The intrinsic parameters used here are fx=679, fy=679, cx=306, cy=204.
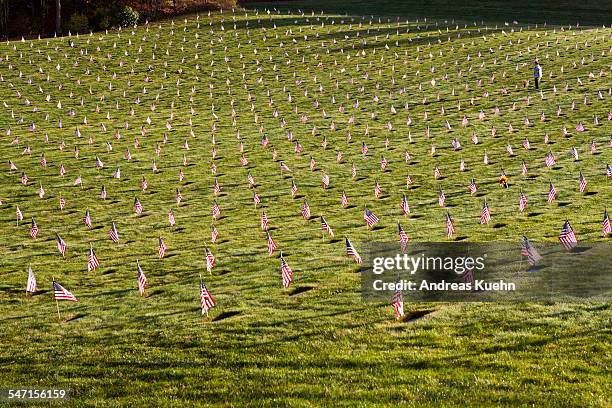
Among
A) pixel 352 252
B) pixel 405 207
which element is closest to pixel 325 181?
pixel 405 207

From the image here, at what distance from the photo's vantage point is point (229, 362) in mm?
17797

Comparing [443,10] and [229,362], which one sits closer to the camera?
[229,362]

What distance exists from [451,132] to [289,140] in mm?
12982

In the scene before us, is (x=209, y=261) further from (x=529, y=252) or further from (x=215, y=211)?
(x=529, y=252)

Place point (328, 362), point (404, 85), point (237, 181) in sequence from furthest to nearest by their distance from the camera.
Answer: point (404, 85), point (237, 181), point (328, 362)

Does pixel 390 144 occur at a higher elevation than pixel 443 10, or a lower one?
lower

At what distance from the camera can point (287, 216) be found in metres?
36.4

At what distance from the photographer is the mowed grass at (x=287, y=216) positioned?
55.0ft

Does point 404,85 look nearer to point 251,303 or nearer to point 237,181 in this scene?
point 237,181

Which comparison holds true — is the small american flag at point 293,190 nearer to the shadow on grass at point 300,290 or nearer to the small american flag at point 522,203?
the small american flag at point 522,203

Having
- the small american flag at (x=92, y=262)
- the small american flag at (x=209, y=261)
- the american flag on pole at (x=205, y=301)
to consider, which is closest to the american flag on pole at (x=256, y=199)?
the small american flag at (x=209, y=261)

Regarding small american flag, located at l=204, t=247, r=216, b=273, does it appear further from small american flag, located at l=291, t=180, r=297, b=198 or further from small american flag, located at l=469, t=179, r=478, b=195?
small american flag, located at l=469, t=179, r=478, b=195

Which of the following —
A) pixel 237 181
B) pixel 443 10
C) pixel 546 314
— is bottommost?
pixel 237 181

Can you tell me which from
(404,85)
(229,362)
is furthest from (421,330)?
(404,85)
